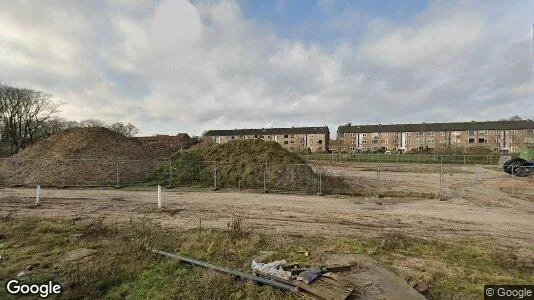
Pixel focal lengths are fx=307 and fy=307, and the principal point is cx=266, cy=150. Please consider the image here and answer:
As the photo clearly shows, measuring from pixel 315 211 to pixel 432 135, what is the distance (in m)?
104

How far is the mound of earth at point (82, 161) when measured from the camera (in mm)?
24531

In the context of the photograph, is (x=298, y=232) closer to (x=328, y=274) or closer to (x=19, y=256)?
(x=328, y=274)

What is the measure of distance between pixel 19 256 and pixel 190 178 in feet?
50.2

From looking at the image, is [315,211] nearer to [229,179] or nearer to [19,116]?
[229,179]

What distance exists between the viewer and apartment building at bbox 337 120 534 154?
94.5 m

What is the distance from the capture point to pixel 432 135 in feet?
339

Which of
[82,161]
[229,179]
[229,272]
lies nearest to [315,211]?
[229,272]

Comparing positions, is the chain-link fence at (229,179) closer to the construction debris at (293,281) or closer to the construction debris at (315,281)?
the construction debris at (315,281)

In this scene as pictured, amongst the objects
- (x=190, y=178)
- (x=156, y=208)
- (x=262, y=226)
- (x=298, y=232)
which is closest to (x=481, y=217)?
(x=298, y=232)

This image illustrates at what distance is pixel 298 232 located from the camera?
427 inches

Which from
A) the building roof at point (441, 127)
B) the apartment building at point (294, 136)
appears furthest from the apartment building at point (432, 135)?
the apartment building at point (294, 136)

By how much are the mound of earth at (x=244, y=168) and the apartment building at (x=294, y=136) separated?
87.2 m

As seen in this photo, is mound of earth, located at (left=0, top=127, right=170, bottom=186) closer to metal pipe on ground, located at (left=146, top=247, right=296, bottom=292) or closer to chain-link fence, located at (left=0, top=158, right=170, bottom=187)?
chain-link fence, located at (left=0, top=158, right=170, bottom=187)

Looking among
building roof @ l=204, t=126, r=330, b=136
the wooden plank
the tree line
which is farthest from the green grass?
building roof @ l=204, t=126, r=330, b=136
